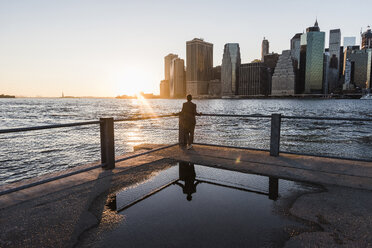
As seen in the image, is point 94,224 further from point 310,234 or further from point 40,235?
point 310,234

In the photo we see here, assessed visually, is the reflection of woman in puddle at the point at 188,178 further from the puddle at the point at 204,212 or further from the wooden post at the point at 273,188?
the wooden post at the point at 273,188

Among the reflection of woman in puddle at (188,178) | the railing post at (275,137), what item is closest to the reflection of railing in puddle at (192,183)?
the reflection of woman in puddle at (188,178)

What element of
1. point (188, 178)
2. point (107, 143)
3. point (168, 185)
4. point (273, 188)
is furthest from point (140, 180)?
point (273, 188)

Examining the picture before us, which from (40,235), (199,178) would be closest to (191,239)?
(40,235)

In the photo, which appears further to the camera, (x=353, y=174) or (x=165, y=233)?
(x=353, y=174)

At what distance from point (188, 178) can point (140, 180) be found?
3.20ft

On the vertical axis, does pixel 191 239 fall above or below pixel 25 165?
above

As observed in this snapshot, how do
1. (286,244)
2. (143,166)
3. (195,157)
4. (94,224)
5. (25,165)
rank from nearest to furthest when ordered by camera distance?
(286,244) → (94,224) → (143,166) → (195,157) → (25,165)

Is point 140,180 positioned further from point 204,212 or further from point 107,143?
point 204,212

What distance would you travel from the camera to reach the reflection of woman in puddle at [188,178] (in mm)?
4238

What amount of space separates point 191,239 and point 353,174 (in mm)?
4166

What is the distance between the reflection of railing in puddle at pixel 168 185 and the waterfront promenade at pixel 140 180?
0.22 m

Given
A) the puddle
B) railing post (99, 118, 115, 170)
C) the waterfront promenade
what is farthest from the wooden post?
railing post (99, 118, 115, 170)

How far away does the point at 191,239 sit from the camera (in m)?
2.71
